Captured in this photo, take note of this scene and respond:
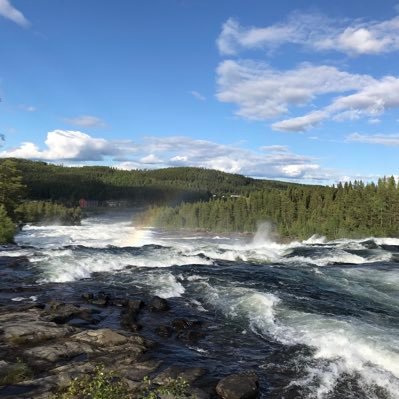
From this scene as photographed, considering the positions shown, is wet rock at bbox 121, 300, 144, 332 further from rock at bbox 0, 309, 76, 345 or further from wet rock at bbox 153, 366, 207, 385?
wet rock at bbox 153, 366, 207, 385

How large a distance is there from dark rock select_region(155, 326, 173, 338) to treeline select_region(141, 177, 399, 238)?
93.5m

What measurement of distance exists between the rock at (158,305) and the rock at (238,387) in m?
11.8

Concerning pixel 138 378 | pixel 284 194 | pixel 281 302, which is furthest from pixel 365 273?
pixel 284 194

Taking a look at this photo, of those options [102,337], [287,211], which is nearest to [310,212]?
[287,211]

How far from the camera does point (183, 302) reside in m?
32.3

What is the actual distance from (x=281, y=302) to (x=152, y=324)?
33.9ft

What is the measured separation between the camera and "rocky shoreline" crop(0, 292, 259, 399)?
1755 centimetres

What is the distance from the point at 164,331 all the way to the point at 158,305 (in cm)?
486

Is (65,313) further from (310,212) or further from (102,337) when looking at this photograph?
(310,212)

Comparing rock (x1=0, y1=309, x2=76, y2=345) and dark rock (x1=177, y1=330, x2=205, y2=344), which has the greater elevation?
rock (x1=0, y1=309, x2=76, y2=345)

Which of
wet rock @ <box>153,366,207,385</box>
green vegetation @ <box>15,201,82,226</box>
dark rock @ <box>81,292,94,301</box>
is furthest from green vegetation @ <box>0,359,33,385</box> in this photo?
green vegetation @ <box>15,201,82,226</box>

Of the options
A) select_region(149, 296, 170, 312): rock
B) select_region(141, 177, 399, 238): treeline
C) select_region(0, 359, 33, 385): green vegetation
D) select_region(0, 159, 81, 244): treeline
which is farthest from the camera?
select_region(141, 177, 399, 238): treeline

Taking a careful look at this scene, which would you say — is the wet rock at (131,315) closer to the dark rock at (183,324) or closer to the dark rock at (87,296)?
the dark rock at (183,324)

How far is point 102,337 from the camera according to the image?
22.7 meters
